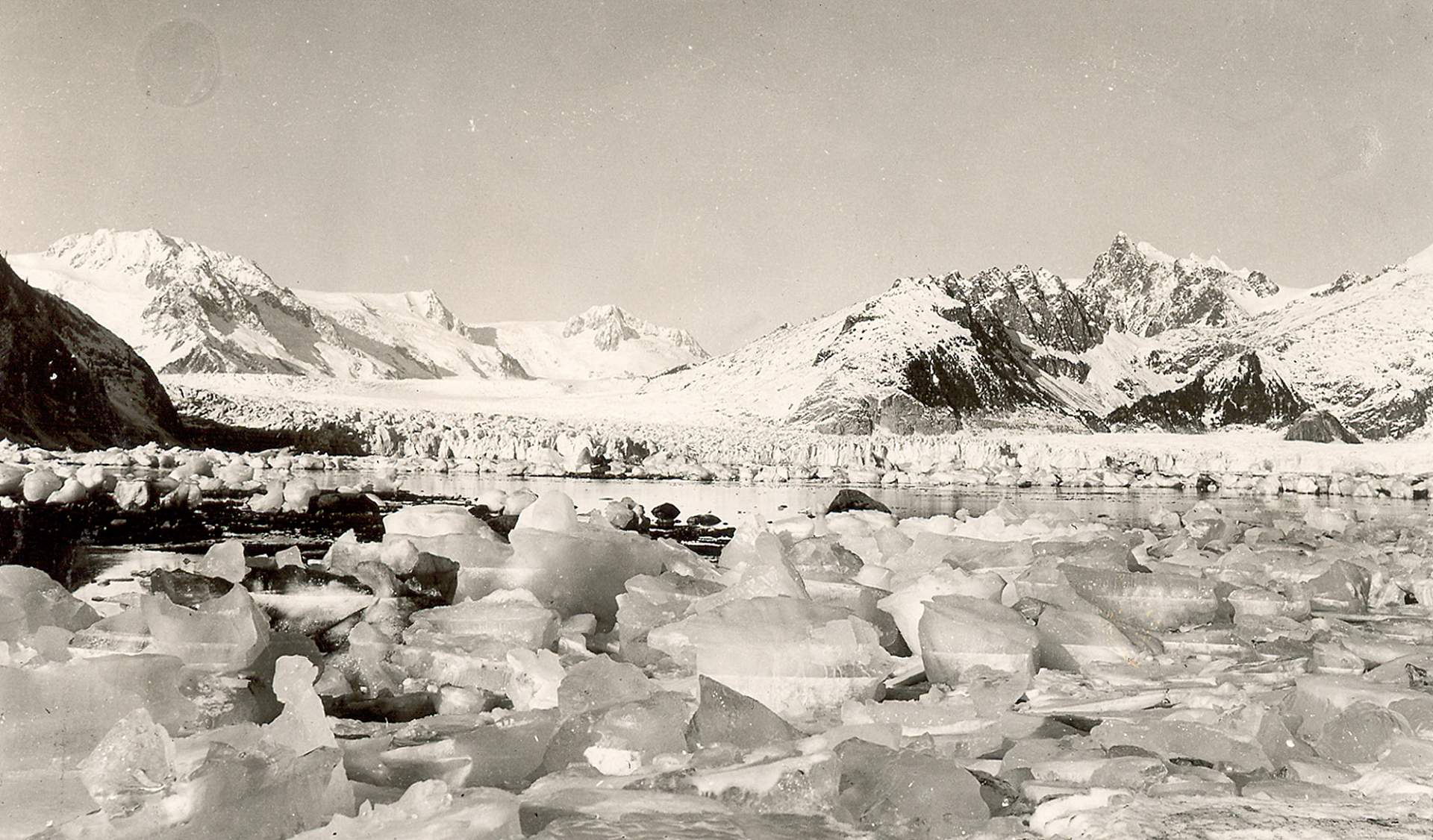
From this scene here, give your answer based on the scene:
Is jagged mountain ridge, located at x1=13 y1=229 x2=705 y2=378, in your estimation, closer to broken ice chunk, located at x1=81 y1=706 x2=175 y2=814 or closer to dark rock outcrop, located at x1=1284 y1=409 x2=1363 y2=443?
dark rock outcrop, located at x1=1284 y1=409 x2=1363 y2=443

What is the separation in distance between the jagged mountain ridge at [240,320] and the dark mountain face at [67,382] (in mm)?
58354

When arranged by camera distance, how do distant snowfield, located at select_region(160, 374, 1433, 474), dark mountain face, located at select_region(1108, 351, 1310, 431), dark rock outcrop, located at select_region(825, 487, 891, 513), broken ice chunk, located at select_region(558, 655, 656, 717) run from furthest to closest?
dark mountain face, located at select_region(1108, 351, 1310, 431) → distant snowfield, located at select_region(160, 374, 1433, 474) → dark rock outcrop, located at select_region(825, 487, 891, 513) → broken ice chunk, located at select_region(558, 655, 656, 717)

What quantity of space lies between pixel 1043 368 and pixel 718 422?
21.3 metres

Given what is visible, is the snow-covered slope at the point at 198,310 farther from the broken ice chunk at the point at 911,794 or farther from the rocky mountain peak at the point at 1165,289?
the broken ice chunk at the point at 911,794

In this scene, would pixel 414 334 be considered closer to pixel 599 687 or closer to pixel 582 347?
pixel 582 347

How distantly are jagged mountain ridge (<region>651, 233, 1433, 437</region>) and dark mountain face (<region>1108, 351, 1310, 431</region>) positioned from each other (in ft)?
0.20

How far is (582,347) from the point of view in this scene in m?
187

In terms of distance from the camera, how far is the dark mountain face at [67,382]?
41.1 feet

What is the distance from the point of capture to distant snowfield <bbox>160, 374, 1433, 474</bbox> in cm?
1753

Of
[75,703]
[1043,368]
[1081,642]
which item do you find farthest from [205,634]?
[1043,368]

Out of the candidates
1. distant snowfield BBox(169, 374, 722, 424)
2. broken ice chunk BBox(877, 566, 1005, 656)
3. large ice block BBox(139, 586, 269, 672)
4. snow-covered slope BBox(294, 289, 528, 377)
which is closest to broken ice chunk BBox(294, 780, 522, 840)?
large ice block BBox(139, 586, 269, 672)

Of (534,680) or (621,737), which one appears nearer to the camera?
(621,737)

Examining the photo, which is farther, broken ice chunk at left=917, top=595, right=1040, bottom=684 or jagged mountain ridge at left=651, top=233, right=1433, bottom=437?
jagged mountain ridge at left=651, top=233, right=1433, bottom=437

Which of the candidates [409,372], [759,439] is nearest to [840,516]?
[759,439]
